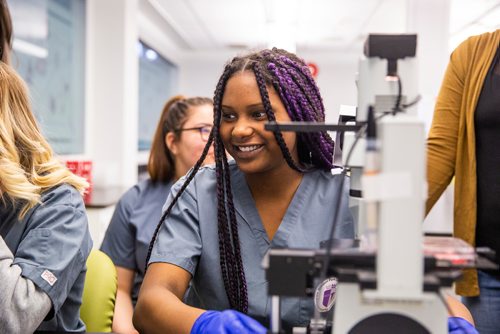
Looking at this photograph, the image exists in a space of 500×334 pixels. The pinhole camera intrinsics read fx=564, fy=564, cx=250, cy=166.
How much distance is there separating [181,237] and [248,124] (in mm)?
251

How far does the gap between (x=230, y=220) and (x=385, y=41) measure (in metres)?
0.54

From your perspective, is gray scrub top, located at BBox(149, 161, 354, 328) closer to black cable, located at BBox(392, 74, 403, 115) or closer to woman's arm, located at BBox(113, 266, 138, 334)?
black cable, located at BBox(392, 74, 403, 115)

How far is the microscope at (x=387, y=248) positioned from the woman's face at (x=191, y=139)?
1316 millimetres

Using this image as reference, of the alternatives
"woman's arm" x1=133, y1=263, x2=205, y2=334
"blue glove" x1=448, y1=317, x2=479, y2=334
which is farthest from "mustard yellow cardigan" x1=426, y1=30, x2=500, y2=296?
"woman's arm" x1=133, y1=263, x2=205, y2=334

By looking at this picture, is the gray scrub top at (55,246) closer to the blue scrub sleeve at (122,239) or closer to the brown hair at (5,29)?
the brown hair at (5,29)

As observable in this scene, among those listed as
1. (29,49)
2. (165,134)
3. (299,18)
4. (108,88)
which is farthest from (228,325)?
(299,18)

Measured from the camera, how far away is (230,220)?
1.08 m

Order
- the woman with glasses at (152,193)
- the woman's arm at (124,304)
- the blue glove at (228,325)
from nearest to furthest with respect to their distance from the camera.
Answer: the blue glove at (228,325) → the woman's arm at (124,304) → the woman with glasses at (152,193)

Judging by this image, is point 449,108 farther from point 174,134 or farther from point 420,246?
point 174,134

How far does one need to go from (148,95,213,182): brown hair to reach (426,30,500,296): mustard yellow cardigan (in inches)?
38.7

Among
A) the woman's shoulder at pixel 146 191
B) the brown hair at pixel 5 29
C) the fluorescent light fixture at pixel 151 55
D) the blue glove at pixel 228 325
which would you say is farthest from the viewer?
the fluorescent light fixture at pixel 151 55

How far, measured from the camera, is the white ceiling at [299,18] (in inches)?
173

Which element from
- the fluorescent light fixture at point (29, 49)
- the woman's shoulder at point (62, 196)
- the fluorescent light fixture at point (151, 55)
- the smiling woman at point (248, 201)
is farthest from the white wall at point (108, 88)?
the smiling woman at point (248, 201)

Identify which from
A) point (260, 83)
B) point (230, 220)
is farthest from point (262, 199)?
point (260, 83)
